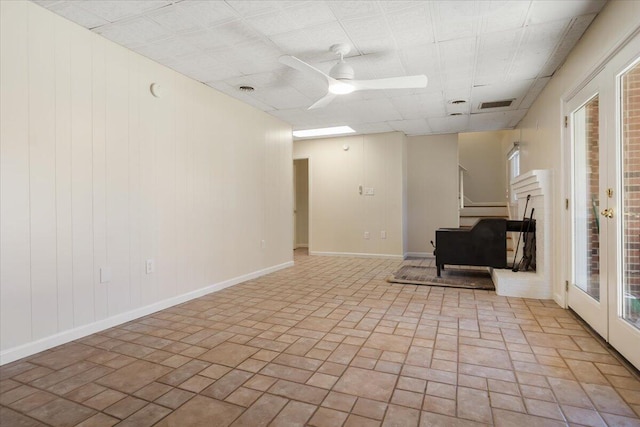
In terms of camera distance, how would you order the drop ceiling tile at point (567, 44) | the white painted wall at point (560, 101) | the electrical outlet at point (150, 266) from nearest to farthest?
the white painted wall at point (560, 101), the drop ceiling tile at point (567, 44), the electrical outlet at point (150, 266)

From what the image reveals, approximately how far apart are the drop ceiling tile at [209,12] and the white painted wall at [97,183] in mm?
890

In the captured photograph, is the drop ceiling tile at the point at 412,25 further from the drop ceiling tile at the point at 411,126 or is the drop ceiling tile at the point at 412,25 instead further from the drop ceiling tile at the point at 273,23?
the drop ceiling tile at the point at 411,126

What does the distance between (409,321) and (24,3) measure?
141 inches

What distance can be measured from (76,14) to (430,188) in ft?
19.7

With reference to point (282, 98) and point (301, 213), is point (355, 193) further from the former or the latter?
point (282, 98)

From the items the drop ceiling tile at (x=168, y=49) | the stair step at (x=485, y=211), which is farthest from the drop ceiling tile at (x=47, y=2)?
the stair step at (x=485, y=211)

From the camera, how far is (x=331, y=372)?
199 centimetres

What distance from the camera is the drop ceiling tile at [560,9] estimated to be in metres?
2.28

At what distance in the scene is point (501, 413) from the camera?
1.58 m

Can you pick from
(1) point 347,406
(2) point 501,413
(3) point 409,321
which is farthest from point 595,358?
(1) point 347,406

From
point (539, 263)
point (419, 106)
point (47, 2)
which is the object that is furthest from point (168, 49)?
point (539, 263)

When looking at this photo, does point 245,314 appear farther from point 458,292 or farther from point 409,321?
point 458,292

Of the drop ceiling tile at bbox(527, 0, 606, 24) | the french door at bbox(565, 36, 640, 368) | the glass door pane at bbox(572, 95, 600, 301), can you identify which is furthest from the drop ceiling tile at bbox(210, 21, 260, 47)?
the glass door pane at bbox(572, 95, 600, 301)

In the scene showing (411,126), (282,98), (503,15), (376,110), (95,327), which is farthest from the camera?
(411,126)
